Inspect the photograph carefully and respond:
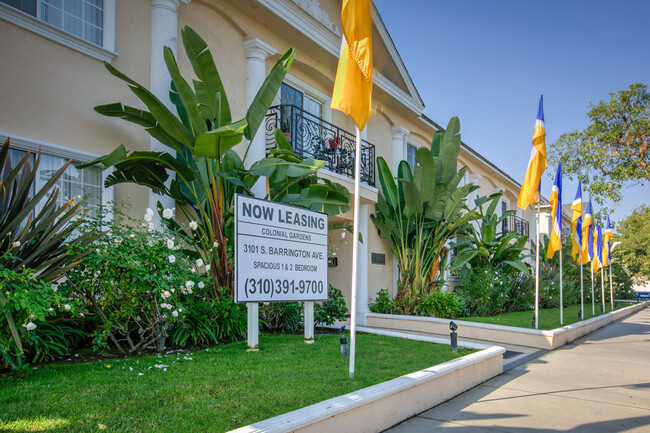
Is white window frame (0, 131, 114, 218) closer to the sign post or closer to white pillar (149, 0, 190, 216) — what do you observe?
white pillar (149, 0, 190, 216)

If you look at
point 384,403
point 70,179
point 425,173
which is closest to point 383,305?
point 425,173

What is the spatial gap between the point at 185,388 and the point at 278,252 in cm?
229

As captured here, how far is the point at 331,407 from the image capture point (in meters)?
4.24

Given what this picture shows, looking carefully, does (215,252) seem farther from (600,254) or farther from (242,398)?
(600,254)

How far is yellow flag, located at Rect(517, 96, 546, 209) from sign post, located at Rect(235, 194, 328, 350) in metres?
5.53

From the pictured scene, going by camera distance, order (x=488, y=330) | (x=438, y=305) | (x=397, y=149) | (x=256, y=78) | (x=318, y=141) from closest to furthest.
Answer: (x=256, y=78) < (x=488, y=330) < (x=318, y=141) < (x=438, y=305) < (x=397, y=149)

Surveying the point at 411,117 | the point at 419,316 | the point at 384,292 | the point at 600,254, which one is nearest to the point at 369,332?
the point at 419,316

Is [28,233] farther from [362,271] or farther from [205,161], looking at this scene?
[362,271]

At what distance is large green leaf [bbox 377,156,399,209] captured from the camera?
13.0 meters

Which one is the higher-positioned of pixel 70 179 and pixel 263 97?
pixel 263 97

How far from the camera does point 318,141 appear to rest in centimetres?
1193

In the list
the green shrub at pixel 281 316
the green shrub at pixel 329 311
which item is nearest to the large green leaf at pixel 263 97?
the green shrub at pixel 281 316

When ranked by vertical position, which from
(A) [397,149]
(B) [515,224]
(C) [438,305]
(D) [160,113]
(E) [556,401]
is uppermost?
(A) [397,149]

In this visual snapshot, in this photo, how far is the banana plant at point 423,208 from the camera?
→ 12445mm
